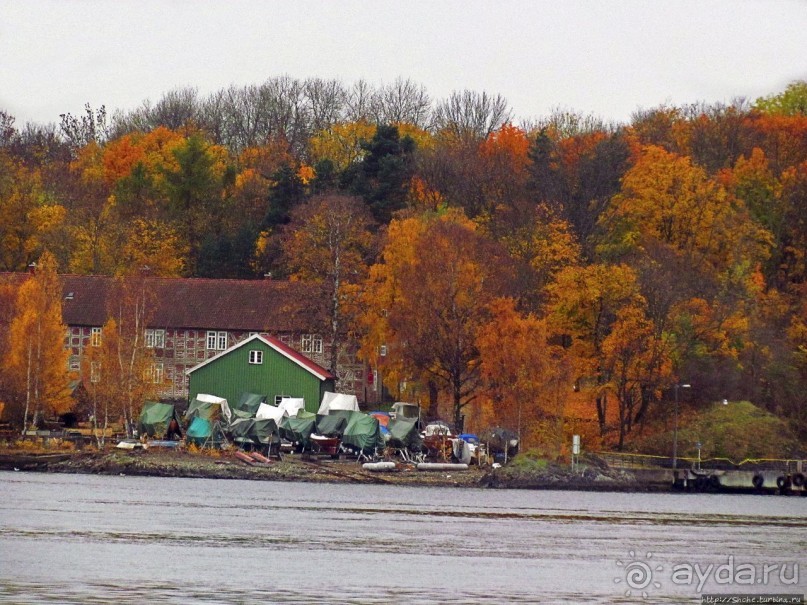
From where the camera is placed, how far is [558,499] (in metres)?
72.6

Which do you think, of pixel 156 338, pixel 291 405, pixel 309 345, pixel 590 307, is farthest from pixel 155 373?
pixel 590 307

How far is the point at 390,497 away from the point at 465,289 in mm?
18757

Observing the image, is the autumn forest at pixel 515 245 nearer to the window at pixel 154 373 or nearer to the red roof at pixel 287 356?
the red roof at pixel 287 356

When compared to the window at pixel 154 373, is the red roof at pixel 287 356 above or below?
above

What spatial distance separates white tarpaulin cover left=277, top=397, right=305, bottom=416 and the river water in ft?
39.7

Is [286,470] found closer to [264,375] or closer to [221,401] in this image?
[221,401]

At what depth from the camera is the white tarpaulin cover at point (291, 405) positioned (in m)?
85.9

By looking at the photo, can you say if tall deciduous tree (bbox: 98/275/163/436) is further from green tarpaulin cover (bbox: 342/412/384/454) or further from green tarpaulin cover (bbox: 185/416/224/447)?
green tarpaulin cover (bbox: 342/412/384/454)

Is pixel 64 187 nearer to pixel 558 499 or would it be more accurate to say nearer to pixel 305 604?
pixel 558 499

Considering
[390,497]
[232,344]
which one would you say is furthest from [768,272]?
[390,497]

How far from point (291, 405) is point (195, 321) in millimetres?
→ 15258

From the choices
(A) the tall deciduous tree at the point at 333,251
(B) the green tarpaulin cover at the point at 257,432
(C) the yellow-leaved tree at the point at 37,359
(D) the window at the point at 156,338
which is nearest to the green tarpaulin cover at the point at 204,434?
(B) the green tarpaulin cover at the point at 257,432

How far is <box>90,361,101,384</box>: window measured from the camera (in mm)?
83188

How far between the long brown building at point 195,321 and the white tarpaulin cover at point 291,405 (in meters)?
9.14
